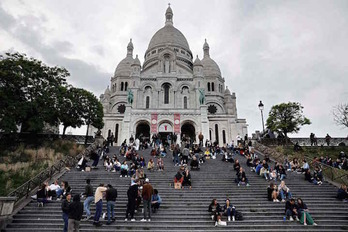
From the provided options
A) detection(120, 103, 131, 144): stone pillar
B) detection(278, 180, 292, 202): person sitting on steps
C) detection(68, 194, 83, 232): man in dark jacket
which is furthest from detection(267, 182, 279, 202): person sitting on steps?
detection(120, 103, 131, 144): stone pillar

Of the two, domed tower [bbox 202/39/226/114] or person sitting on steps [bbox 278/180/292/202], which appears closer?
person sitting on steps [bbox 278/180/292/202]

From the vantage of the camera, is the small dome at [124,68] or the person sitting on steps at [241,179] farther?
the small dome at [124,68]

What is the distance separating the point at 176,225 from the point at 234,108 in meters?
39.8

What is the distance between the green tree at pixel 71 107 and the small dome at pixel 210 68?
26.8 meters

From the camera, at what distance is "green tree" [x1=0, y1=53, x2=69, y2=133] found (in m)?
19.6

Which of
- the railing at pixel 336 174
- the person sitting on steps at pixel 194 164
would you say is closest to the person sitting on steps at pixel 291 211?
the railing at pixel 336 174

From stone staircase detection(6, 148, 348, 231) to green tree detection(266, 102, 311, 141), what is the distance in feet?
58.7

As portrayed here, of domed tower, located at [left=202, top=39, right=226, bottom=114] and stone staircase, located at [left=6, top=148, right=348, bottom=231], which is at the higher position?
domed tower, located at [left=202, top=39, right=226, bottom=114]

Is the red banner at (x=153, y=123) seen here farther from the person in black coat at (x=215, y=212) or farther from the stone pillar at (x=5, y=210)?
the stone pillar at (x=5, y=210)

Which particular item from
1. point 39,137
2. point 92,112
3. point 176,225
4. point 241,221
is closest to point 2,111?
point 39,137

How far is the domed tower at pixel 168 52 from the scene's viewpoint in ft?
130

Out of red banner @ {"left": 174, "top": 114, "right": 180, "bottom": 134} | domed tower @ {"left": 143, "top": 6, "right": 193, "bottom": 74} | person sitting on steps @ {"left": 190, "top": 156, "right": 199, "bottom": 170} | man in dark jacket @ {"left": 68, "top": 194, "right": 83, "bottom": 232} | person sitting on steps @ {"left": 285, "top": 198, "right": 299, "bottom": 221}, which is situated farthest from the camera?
domed tower @ {"left": 143, "top": 6, "right": 193, "bottom": 74}

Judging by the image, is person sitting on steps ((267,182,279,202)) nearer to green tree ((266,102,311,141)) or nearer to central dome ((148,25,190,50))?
green tree ((266,102,311,141))

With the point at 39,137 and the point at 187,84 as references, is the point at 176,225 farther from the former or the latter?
the point at 187,84
